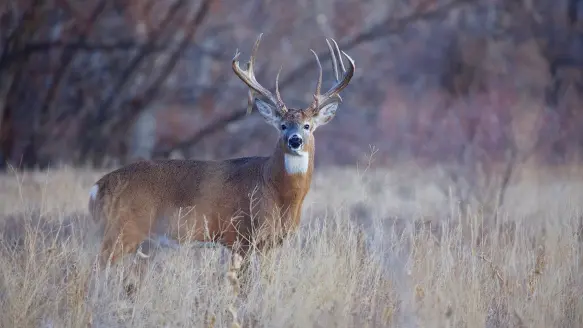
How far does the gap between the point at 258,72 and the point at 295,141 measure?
1085cm

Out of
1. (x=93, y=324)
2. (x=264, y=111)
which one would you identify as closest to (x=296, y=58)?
(x=264, y=111)

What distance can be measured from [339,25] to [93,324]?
13.6m

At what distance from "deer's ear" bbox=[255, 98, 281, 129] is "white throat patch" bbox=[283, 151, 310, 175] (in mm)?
500

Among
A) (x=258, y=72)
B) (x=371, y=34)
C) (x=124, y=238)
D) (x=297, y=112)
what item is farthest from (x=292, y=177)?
(x=258, y=72)

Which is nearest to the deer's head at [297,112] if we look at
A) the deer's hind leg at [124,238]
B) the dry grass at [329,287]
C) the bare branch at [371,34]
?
the dry grass at [329,287]

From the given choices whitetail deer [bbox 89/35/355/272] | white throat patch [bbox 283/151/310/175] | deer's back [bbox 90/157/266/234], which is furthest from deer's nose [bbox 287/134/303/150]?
deer's back [bbox 90/157/266/234]

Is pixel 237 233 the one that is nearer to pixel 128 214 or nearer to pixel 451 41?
pixel 128 214

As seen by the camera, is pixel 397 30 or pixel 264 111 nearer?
pixel 264 111

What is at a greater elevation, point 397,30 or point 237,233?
point 237,233

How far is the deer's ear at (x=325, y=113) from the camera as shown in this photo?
27.4 feet

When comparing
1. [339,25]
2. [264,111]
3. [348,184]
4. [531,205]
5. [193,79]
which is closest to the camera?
[264,111]

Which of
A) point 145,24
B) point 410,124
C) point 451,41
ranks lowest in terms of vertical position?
point 410,124

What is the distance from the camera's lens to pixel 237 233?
7.88m

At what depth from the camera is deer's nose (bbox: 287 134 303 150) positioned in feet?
25.7
